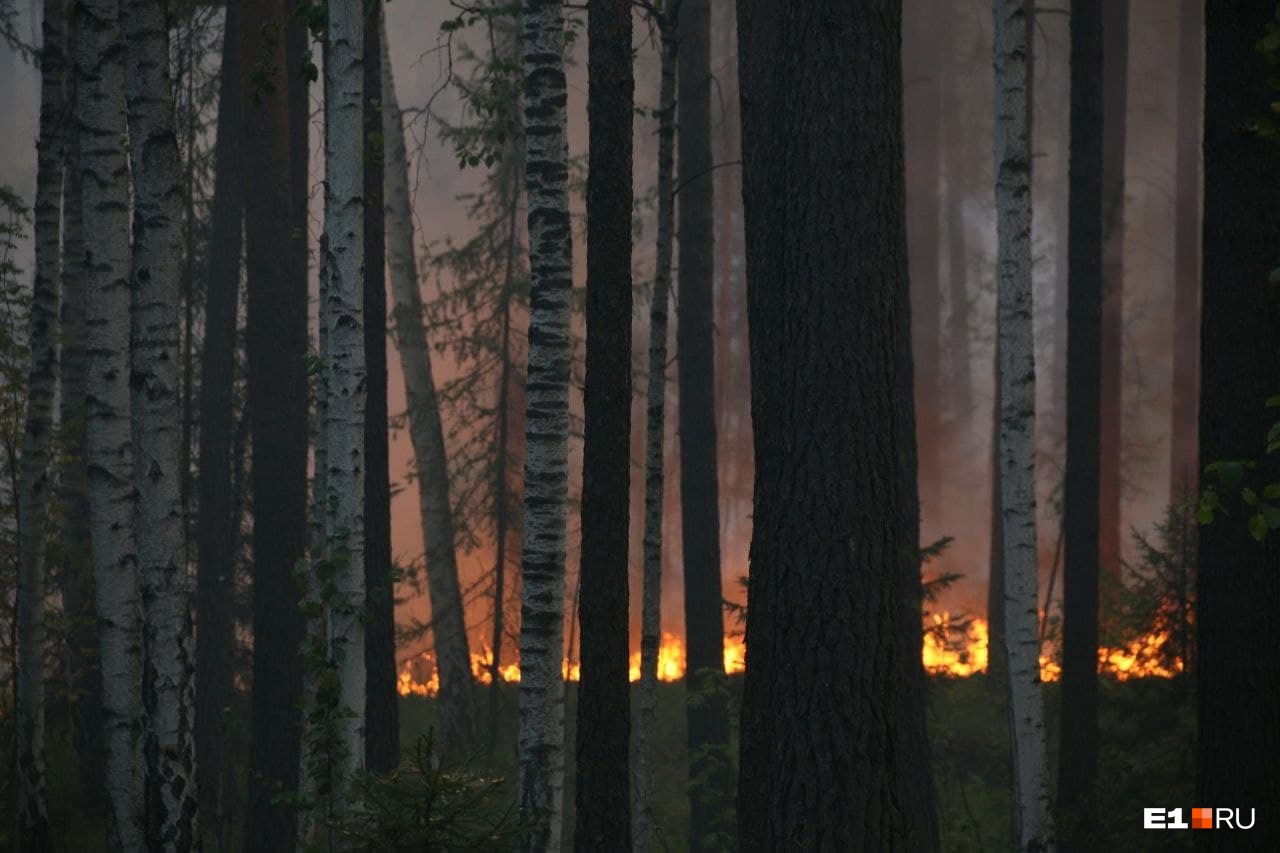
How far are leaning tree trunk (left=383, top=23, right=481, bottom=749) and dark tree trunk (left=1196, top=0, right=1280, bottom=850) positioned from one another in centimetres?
1365

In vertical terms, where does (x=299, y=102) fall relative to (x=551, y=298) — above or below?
above

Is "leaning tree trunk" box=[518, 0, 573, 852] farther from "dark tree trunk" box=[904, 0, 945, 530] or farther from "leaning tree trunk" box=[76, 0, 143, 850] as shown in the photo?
"dark tree trunk" box=[904, 0, 945, 530]

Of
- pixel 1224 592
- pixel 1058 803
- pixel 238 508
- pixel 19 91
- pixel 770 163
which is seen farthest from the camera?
pixel 19 91

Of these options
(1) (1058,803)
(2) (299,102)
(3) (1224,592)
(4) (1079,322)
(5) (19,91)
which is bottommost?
(1) (1058,803)

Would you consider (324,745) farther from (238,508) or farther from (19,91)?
(19,91)

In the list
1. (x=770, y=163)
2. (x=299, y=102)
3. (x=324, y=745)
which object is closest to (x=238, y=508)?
(x=299, y=102)

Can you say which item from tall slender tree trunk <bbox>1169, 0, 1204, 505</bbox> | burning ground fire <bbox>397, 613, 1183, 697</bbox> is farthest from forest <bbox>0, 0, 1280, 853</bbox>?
tall slender tree trunk <bbox>1169, 0, 1204, 505</bbox>

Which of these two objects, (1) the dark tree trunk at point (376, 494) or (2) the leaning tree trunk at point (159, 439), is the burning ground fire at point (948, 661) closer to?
(1) the dark tree trunk at point (376, 494)

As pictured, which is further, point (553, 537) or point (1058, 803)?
point (1058, 803)

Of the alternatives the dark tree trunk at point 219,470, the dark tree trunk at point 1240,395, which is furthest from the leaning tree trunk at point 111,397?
the dark tree trunk at point 219,470

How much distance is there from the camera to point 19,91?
36.8 metres

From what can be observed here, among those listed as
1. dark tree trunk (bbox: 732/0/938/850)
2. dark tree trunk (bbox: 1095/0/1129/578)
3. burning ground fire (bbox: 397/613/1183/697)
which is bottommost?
burning ground fire (bbox: 397/613/1183/697)

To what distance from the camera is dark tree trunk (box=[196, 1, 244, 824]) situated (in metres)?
15.7

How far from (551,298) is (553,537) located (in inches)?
61.7
